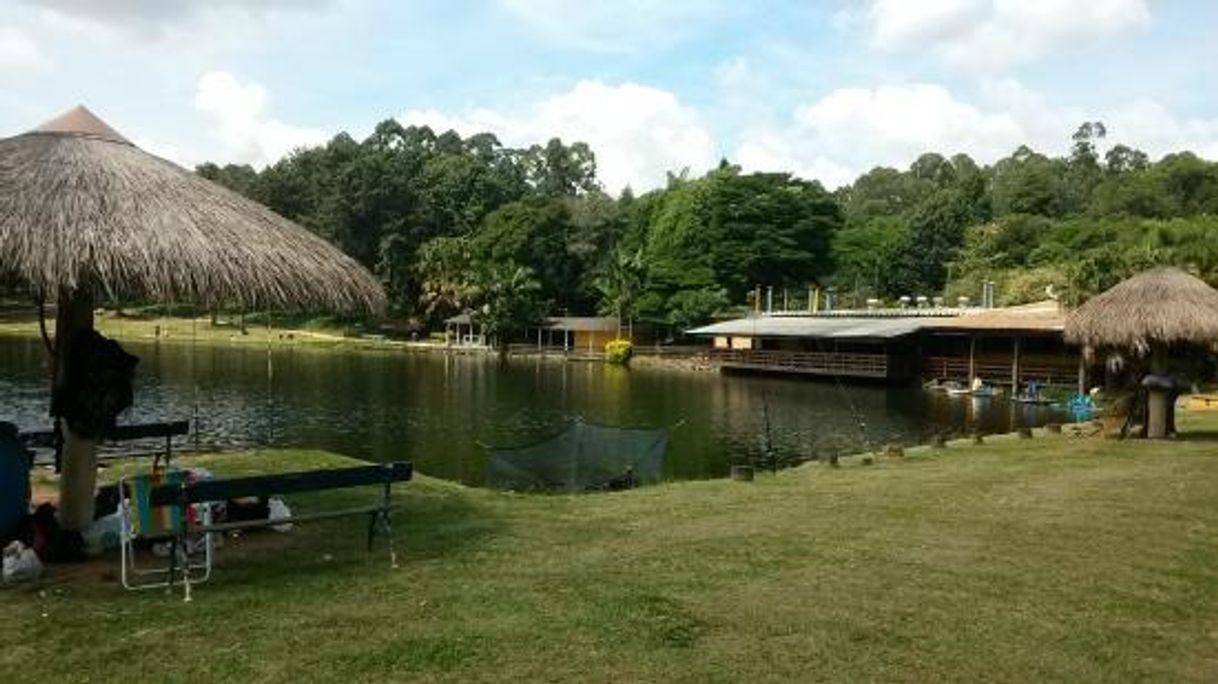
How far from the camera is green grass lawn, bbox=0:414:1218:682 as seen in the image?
18.1 ft

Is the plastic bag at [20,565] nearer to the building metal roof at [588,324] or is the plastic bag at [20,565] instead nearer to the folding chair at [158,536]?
the folding chair at [158,536]

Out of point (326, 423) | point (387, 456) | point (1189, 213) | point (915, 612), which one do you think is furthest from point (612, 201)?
point (915, 612)

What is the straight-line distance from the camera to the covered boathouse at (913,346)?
1625 inches

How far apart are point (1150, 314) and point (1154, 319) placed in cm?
16

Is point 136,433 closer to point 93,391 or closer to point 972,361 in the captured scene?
point 93,391

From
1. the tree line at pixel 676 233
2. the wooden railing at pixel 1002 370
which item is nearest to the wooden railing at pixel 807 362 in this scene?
the wooden railing at pixel 1002 370

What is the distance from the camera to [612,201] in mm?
87938

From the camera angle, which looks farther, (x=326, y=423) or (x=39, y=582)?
(x=326, y=423)

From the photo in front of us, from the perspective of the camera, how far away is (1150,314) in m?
16.8

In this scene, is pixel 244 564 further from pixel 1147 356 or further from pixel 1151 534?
pixel 1147 356

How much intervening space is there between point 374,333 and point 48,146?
69.6 meters

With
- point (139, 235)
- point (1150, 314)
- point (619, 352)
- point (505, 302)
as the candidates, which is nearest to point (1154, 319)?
point (1150, 314)

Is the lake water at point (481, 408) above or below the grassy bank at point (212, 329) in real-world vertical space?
below

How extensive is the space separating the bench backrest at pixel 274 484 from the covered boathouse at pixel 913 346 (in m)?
33.1
